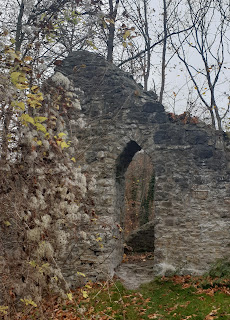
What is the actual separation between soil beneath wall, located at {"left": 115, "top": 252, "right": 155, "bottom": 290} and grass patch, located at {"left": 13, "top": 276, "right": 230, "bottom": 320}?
1.04 feet

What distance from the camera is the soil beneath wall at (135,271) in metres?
6.81

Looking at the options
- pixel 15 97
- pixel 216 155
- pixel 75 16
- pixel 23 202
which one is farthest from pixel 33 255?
pixel 216 155

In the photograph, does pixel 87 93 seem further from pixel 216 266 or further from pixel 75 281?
pixel 216 266

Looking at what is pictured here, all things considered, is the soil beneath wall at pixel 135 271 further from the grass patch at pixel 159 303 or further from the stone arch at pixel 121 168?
the stone arch at pixel 121 168

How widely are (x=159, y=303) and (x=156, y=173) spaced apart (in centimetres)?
279

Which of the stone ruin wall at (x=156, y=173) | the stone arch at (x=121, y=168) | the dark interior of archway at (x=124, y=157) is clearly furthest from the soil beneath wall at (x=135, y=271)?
the dark interior of archway at (x=124, y=157)

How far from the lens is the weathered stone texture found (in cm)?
691

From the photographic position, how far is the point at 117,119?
7562 millimetres

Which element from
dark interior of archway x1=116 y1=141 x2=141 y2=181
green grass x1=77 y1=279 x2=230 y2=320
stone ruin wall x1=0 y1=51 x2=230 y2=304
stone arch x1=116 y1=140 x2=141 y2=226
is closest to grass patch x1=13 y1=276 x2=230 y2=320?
green grass x1=77 y1=279 x2=230 y2=320

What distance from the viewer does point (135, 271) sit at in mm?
7594

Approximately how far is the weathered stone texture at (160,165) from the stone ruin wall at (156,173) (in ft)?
0.07

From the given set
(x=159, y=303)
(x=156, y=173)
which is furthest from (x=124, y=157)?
(x=159, y=303)

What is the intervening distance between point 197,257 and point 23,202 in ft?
14.8

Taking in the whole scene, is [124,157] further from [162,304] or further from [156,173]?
[162,304]
